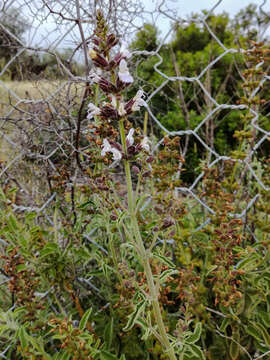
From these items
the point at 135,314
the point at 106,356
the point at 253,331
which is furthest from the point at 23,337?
the point at 253,331

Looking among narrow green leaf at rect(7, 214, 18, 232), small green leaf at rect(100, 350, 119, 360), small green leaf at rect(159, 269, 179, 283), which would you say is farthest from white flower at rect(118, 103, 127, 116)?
small green leaf at rect(100, 350, 119, 360)

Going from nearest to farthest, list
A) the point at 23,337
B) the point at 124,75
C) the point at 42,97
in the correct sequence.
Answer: the point at 124,75 → the point at 23,337 → the point at 42,97

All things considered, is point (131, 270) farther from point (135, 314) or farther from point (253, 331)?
point (253, 331)

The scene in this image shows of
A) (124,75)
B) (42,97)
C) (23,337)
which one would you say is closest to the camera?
(124,75)

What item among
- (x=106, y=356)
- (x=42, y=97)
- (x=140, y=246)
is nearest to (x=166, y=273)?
(x=140, y=246)

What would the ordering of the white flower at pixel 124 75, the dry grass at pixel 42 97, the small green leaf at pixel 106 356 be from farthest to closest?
the dry grass at pixel 42 97, the small green leaf at pixel 106 356, the white flower at pixel 124 75

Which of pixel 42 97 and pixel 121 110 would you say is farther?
pixel 42 97

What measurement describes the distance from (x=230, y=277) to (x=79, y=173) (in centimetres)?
46

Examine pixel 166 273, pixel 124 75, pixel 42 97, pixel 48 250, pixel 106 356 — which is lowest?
pixel 106 356

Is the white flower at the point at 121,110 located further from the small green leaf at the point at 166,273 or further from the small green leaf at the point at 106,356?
the small green leaf at the point at 106,356

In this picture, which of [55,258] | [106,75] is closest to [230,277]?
[55,258]

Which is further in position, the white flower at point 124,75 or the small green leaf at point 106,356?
the small green leaf at point 106,356

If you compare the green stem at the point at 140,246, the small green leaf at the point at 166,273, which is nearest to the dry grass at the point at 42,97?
the green stem at the point at 140,246

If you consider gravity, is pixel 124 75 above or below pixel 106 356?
above
